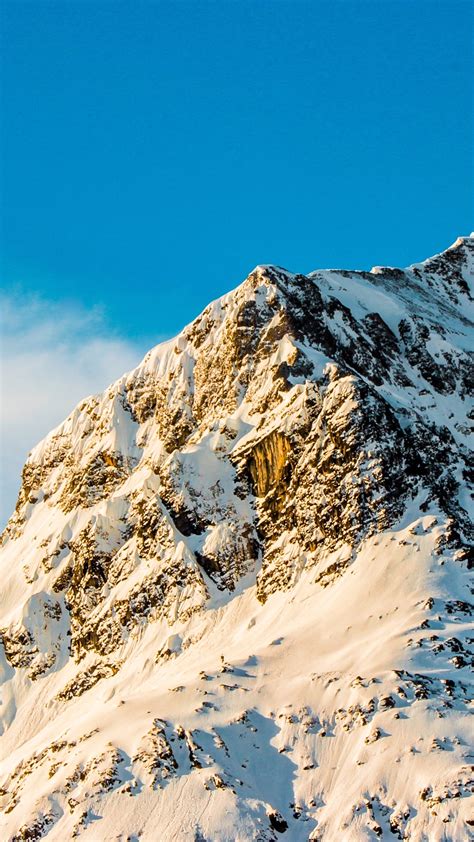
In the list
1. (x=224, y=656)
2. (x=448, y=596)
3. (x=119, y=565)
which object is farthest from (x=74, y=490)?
(x=448, y=596)

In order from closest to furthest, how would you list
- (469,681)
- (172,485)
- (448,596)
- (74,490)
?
(469,681) < (448,596) < (172,485) < (74,490)

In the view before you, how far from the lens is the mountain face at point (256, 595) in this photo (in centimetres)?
10238

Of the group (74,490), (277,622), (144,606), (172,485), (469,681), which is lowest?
(469,681)

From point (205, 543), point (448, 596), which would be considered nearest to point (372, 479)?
point (448, 596)

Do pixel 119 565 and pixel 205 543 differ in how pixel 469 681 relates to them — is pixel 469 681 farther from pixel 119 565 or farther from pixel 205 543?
pixel 119 565

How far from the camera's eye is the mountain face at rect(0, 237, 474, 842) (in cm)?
10238

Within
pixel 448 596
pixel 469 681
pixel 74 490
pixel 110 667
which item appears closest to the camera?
pixel 469 681

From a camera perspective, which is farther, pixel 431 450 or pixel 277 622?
pixel 431 450

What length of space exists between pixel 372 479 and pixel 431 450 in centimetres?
2098

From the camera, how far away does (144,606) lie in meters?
151

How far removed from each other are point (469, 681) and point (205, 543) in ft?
176

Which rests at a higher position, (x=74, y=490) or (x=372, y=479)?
(x=74, y=490)

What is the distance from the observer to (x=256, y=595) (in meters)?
142

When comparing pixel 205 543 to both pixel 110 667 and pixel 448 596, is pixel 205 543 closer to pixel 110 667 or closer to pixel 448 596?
pixel 110 667
